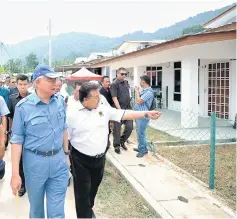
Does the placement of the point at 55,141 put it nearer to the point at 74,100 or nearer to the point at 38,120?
the point at 38,120

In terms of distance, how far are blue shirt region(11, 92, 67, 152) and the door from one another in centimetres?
911

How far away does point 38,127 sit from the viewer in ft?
9.66

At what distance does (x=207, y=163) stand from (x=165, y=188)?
1.69m

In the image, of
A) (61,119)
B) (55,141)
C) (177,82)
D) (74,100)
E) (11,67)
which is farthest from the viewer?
(11,67)

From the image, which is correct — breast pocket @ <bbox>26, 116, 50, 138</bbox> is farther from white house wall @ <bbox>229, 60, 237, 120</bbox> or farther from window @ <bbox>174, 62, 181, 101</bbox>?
window @ <bbox>174, 62, 181, 101</bbox>

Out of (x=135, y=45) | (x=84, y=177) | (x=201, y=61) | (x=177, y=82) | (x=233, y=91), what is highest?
(x=135, y=45)

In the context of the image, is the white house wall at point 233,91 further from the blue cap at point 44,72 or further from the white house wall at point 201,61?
the blue cap at point 44,72

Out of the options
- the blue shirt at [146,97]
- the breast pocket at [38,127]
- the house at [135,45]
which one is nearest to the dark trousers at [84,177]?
the breast pocket at [38,127]

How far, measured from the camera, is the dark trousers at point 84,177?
3492 mm

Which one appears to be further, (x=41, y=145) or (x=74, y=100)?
(x=74, y=100)

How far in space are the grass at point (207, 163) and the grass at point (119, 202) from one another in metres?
1.17

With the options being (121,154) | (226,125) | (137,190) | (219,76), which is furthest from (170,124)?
(137,190)

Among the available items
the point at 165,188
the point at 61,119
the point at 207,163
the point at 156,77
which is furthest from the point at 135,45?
the point at 61,119

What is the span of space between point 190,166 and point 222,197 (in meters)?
1.51
